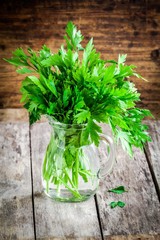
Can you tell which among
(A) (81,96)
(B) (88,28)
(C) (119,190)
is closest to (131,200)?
(C) (119,190)

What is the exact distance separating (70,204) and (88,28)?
1461 millimetres

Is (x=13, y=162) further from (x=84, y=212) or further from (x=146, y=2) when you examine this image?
(x=146, y=2)

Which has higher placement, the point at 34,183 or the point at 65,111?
the point at 65,111

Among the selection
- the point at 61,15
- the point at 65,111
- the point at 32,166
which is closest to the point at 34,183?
the point at 32,166

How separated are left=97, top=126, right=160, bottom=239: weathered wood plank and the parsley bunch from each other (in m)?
0.20

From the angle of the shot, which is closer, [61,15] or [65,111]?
[65,111]

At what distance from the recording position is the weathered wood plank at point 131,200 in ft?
5.10

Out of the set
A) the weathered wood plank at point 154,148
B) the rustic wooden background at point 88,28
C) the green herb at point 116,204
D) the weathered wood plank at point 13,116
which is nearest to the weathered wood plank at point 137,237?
the green herb at point 116,204

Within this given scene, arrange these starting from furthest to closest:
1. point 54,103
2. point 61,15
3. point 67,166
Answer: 1. point 61,15
2. point 67,166
3. point 54,103

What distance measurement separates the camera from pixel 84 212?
1.60m

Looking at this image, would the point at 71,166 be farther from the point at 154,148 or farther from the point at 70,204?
the point at 154,148

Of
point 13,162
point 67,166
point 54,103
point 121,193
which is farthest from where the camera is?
point 13,162

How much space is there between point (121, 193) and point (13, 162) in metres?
0.36

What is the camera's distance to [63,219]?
1567mm
